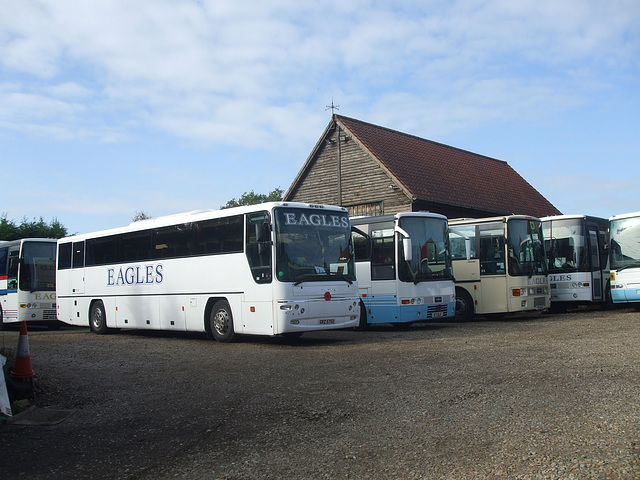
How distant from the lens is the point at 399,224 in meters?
16.7

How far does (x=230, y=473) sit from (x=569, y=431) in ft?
9.70

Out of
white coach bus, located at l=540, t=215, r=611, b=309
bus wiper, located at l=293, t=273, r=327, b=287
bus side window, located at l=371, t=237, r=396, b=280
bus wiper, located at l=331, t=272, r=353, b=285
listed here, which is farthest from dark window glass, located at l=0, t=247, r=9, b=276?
white coach bus, located at l=540, t=215, r=611, b=309

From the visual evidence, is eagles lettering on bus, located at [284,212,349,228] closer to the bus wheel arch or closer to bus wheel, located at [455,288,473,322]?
the bus wheel arch

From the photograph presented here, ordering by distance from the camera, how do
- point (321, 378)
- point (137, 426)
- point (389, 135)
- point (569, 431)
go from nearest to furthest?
point (569, 431) < point (137, 426) < point (321, 378) < point (389, 135)

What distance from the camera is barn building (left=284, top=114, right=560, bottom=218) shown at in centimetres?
2919

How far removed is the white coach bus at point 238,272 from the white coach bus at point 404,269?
2.41m

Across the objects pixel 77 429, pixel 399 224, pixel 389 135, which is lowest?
pixel 77 429

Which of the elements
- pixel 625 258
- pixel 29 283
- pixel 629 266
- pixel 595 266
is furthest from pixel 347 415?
pixel 29 283

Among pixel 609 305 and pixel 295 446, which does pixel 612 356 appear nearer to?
pixel 295 446

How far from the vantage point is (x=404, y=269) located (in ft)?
54.0

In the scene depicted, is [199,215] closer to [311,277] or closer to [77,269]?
[311,277]

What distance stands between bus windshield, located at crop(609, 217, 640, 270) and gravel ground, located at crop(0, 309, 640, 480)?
303 inches

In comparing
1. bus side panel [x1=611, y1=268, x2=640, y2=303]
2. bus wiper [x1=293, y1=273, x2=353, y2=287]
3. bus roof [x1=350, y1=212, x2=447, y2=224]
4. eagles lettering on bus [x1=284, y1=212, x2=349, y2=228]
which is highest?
bus roof [x1=350, y1=212, x2=447, y2=224]

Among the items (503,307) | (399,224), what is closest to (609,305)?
(503,307)
